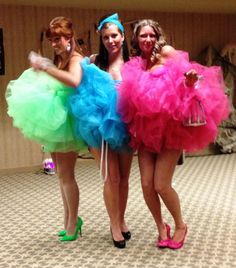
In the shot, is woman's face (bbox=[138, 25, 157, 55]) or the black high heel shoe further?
the black high heel shoe

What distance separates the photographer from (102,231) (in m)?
3.02

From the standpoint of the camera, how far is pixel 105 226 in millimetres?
3119

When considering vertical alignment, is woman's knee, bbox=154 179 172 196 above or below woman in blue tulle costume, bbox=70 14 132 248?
below

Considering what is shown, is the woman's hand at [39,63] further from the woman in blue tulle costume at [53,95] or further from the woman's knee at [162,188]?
the woman's knee at [162,188]

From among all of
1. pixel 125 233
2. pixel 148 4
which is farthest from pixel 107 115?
pixel 148 4

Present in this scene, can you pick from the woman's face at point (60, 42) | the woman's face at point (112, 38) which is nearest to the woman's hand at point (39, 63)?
the woman's face at point (60, 42)

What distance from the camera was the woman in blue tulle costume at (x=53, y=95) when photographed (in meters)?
2.44

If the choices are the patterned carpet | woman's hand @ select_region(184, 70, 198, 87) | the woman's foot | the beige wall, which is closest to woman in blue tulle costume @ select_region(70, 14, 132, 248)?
the woman's foot

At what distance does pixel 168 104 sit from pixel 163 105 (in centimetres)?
3

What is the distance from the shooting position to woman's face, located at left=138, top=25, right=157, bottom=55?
241 cm

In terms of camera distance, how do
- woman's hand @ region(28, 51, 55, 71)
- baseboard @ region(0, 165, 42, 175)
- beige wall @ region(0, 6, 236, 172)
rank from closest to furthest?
woman's hand @ region(28, 51, 55, 71) → beige wall @ region(0, 6, 236, 172) → baseboard @ region(0, 165, 42, 175)

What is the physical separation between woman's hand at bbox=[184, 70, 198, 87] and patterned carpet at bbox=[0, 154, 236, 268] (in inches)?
39.7

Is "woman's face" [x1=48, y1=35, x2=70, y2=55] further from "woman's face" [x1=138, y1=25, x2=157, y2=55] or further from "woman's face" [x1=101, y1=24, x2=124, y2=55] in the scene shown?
"woman's face" [x1=138, y1=25, x2=157, y2=55]

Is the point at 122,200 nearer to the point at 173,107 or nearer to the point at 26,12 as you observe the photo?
the point at 173,107
